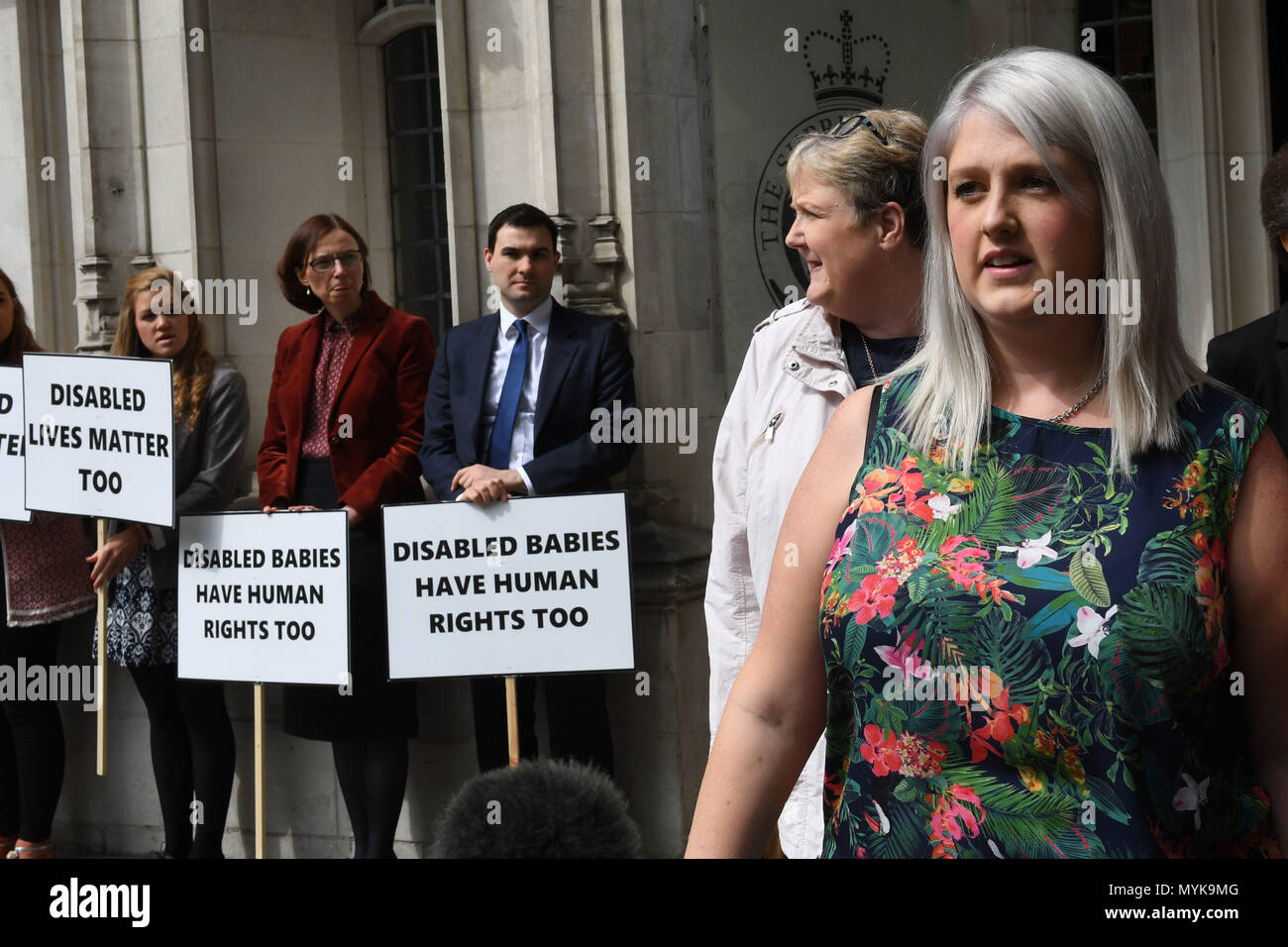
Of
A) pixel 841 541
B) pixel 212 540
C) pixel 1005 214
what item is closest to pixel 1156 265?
pixel 1005 214

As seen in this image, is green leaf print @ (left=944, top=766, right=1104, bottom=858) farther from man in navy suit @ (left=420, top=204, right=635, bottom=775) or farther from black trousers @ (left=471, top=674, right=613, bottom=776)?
black trousers @ (left=471, top=674, right=613, bottom=776)

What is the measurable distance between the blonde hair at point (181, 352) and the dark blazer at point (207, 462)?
0.10 feet

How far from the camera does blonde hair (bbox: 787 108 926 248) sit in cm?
312

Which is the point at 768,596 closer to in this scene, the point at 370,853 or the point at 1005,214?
the point at 1005,214

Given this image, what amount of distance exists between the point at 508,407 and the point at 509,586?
70 cm

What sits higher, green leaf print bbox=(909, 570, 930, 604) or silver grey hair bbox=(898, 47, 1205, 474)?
silver grey hair bbox=(898, 47, 1205, 474)

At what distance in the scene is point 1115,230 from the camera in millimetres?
1771

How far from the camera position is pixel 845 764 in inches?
73.8

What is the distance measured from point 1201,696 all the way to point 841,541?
0.44 metres

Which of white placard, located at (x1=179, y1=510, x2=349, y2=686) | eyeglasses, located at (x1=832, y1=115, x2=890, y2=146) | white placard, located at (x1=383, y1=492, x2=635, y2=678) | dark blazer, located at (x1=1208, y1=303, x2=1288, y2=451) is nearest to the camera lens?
eyeglasses, located at (x1=832, y1=115, x2=890, y2=146)

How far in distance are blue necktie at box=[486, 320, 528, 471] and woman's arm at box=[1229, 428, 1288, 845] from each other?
3769 mm

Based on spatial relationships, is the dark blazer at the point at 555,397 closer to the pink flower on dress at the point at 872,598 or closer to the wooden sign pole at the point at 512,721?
the wooden sign pole at the point at 512,721

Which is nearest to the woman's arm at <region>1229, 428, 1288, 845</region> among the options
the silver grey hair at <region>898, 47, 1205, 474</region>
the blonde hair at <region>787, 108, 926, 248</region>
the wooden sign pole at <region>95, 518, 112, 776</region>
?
the silver grey hair at <region>898, 47, 1205, 474</region>

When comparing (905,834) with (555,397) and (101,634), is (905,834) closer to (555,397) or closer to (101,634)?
(555,397)
